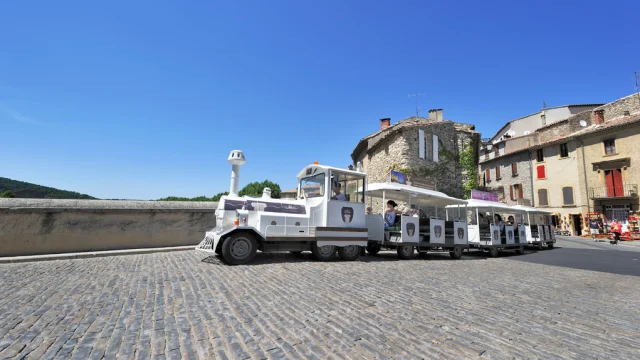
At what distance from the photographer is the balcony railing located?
24109 millimetres

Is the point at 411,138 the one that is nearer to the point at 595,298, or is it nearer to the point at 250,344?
the point at 595,298

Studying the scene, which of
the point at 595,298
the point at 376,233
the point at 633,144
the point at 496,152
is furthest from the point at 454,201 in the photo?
the point at 496,152

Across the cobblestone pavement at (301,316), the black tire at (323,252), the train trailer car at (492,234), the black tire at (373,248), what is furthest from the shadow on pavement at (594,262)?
the black tire at (323,252)

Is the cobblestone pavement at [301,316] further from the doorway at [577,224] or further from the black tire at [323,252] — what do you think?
the doorway at [577,224]

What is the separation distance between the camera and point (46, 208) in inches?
344

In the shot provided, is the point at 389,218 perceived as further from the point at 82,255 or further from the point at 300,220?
the point at 82,255

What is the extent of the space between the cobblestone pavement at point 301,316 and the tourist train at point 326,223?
1146 mm

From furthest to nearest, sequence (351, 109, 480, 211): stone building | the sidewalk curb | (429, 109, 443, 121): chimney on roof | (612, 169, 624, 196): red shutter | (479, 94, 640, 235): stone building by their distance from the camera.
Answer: (429, 109, 443, 121): chimney on roof → (612, 169, 624, 196): red shutter → (479, 94, 640, 235): stone building → (351, 109, 480, 211): stone building → the sidewalk curb

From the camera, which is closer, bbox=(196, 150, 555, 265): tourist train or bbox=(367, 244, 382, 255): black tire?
bbox=(196, 150, 555, 265): tourist train

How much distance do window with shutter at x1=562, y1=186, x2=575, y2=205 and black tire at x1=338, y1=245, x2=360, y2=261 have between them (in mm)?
30310

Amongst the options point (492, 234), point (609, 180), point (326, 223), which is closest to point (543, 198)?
point (609, 180)

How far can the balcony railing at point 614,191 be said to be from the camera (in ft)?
79.1

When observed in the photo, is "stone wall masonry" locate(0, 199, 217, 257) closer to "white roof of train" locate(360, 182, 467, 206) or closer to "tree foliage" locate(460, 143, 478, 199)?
"white roof of train" locate(360, 182, 467, 206)

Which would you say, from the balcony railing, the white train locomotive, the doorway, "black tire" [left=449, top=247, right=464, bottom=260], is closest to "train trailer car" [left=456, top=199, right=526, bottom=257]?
"black tire" [left=449, top=247, right=464, bottom=260]
